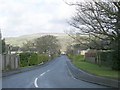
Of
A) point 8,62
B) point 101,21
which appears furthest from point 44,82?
point 8,62

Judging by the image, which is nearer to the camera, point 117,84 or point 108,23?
point 117,84

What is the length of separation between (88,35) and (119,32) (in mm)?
7323

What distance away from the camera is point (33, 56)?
77688 millimetres

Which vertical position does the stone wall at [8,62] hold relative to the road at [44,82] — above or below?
above

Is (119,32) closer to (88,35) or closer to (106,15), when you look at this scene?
(106,15)

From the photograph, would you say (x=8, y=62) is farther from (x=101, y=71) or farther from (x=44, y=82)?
(x=44, y=82)

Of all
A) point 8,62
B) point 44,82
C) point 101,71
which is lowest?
point 44,82

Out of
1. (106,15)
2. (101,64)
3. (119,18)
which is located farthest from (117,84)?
(101,64)

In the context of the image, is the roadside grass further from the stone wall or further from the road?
the stone wall

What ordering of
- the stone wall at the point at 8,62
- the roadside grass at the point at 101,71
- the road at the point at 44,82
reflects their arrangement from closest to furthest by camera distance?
the road at the point at 44,82 < the roadside grass at the point at 101,71 < the stone wall at the point at 8,62

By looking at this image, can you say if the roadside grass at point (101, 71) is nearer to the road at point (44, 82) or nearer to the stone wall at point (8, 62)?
the road at point (44, 82)

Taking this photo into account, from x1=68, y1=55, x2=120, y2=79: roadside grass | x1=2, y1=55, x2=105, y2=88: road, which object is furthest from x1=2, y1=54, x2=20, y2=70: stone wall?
x1=68, y1=55, x2=120, y2=79: roadside grass

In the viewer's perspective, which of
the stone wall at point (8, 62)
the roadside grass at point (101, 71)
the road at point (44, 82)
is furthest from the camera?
the stone wall at point (8, 62)

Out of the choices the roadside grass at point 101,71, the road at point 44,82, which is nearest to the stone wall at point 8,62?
the road at point 44,82
